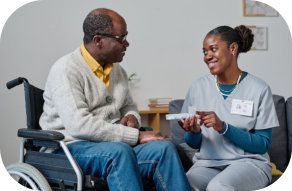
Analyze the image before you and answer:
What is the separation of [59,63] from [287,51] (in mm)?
1445

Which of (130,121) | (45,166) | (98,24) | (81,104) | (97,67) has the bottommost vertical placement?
(45,166)

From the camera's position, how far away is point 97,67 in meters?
1.23

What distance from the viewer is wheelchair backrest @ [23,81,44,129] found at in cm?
124

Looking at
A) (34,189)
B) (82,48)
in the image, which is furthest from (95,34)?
(34,189)

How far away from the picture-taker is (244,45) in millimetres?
1303

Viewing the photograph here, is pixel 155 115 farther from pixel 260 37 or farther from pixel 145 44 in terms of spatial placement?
pixel 260 37

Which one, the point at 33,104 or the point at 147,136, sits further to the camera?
the point at 33,104

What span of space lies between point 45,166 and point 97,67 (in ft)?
1.28

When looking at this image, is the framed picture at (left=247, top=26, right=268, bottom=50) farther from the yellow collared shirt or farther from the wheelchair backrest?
the wheelchair backrest

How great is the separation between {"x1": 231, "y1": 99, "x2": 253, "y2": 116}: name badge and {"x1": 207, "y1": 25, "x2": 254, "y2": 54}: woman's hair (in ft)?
0.67

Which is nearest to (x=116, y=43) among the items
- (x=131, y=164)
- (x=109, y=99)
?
(x=109, y=99)

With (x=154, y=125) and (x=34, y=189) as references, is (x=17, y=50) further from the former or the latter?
(x=154, y=125)

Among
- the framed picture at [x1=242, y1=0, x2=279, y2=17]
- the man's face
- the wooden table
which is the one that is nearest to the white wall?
the framed picture at [x1=242, y1=0, x2=279, y2=17]

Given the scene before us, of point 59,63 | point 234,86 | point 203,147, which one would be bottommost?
point 203,147
